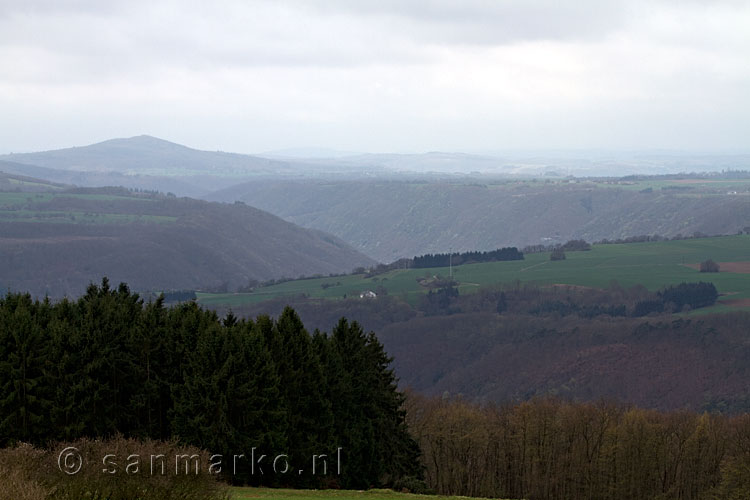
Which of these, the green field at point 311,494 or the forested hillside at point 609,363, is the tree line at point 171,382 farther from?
the forested hillside at point 609,363

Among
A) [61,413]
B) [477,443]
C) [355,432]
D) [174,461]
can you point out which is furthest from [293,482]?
[477,443]

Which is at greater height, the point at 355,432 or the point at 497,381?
the point at 355,432

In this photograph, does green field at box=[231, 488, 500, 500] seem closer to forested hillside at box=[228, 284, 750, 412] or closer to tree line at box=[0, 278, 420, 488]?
tree line at box=[0, 278, 420, 488]

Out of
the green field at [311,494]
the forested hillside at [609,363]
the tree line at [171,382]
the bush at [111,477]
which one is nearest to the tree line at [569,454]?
the tree line at [171,382]

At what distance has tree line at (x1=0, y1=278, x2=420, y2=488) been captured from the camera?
44469 millimetres

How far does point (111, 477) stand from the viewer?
29000 millimetres

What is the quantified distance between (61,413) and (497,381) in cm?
13588

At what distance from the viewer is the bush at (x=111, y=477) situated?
2809 cm

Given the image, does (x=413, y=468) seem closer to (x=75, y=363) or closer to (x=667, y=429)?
(x=75, y=363)

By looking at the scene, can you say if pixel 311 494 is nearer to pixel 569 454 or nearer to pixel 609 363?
pixel 569 454

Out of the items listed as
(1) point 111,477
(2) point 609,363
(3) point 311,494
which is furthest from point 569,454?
(2) point 609,363

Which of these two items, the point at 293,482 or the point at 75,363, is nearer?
the point at 75,363

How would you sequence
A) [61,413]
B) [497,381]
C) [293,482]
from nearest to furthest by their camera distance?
1. [61,413]
2. [293,482]
3. [497,381]

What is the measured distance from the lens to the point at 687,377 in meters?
159
